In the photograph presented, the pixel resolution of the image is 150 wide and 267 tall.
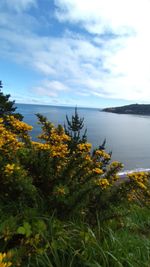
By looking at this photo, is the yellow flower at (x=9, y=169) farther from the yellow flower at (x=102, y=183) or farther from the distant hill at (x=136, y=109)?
the distant hill at (x=136, y=109)

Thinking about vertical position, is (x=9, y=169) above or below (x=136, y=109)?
above

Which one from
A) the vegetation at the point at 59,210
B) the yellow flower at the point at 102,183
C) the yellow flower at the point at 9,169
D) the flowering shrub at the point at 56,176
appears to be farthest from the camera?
the yellow flower at the point at 102,183

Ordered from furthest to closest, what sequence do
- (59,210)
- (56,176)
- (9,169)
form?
(56,176) → (59,210) → (9,169)

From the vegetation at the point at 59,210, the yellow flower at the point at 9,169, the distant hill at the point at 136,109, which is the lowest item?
the distant hill at the point at 136,109

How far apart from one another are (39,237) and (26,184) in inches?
18.9

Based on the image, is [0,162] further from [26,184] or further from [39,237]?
[39,237]

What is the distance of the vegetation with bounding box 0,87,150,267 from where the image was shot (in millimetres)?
2180

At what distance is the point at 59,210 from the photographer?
8.96 ft

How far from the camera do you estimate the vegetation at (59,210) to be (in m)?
2.18

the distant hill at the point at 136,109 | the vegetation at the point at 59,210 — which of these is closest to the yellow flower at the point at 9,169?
the vegetation at the point at 59,210

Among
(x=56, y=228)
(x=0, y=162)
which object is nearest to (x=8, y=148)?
(x=0, y=162)

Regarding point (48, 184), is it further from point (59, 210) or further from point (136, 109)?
point (136, 109)

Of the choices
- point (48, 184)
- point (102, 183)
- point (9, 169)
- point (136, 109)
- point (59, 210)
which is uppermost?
point (9, 169)

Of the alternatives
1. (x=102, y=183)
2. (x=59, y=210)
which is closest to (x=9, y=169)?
(x=59, y=210)
